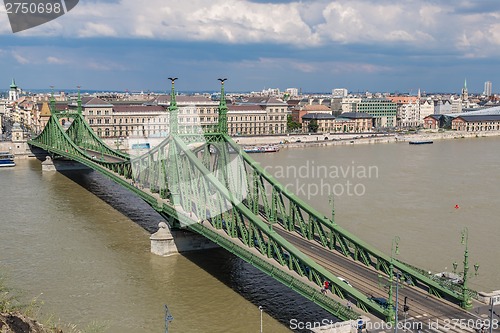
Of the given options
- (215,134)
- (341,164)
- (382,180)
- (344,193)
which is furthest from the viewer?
(341,164)

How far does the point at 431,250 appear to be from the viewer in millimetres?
27016

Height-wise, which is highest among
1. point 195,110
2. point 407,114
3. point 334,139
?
point 195,110

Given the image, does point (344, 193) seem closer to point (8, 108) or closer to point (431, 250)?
point (431, 250)

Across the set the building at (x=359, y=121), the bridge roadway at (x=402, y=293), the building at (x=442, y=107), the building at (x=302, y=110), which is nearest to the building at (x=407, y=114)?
the building at (x=442, y=107)

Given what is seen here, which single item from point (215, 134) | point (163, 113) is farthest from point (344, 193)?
point (163, 113)

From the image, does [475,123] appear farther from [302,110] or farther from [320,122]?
[302,110]

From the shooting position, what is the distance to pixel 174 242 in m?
27.4

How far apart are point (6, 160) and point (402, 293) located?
175ft

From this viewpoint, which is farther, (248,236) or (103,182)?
(103,182)

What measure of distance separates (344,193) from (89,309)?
25.3m

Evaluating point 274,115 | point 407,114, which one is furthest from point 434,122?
point 274,115

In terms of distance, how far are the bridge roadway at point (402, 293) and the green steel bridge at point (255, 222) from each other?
0.99ft

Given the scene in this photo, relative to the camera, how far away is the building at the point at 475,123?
394 ft

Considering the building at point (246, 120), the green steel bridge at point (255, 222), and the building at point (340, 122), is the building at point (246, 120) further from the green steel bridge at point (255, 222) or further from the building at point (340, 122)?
the green steel bridge at point (255, 222)
